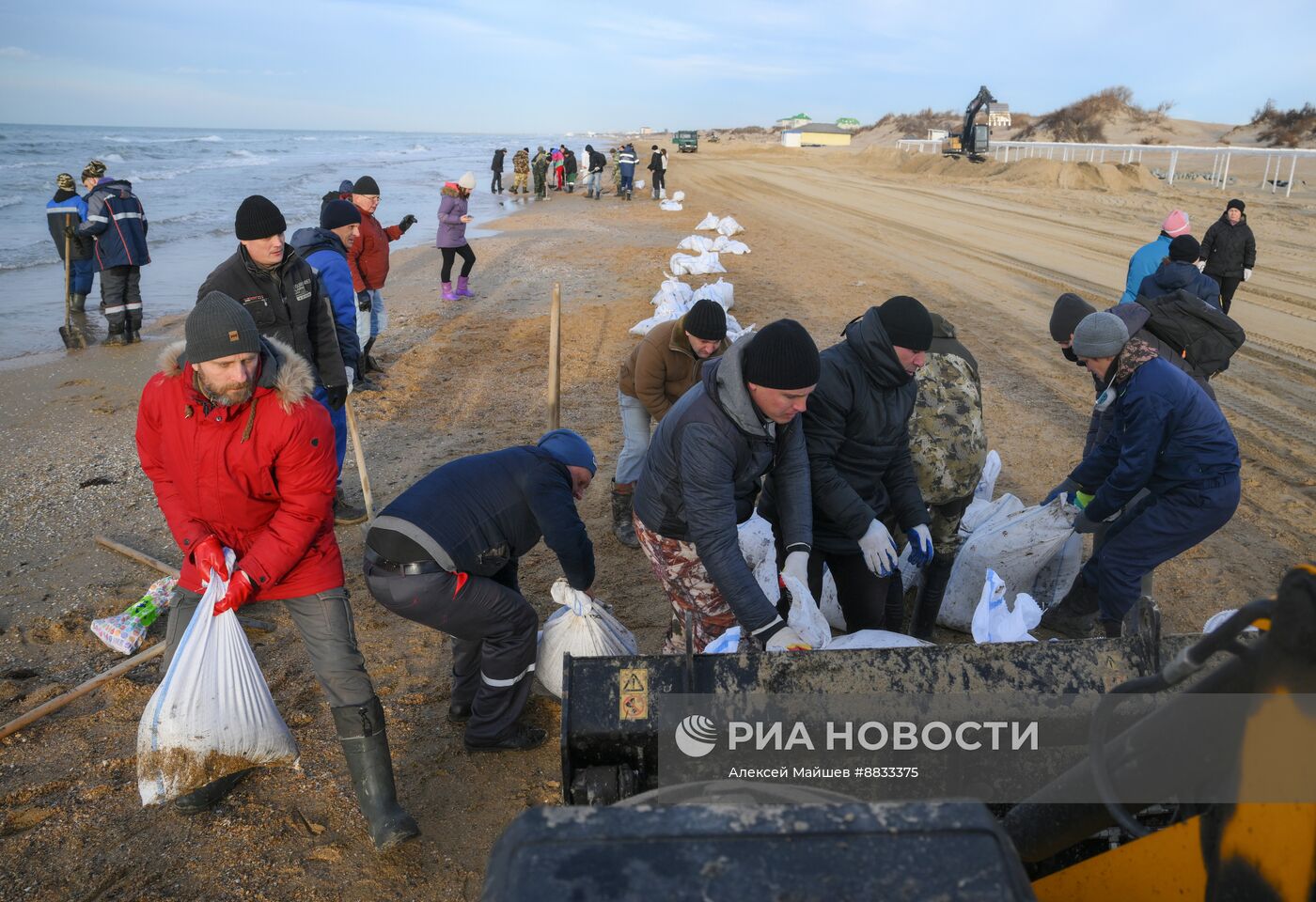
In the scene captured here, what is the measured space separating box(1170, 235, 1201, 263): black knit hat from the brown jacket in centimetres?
334

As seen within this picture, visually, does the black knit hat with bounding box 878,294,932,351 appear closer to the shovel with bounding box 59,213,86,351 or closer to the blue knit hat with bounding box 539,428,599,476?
the blue knit hat with bounding box 539,428,599,476

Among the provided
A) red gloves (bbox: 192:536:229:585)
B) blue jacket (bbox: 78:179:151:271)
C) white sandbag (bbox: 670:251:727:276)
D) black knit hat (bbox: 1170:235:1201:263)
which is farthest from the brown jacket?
white sandbag (bbox: 670:251:727:276)

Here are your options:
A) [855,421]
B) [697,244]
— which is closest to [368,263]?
[855,421]

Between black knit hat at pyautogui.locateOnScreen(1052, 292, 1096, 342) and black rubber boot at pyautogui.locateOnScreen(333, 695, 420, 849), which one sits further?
black knit hat at pyautogui.locateOnScreen(1052, 292, 1096, 342)

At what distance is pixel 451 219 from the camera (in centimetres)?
1102

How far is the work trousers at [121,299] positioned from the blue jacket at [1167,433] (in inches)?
394

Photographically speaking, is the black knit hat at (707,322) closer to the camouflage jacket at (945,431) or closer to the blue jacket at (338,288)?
the camouflage jacket at (945,431)

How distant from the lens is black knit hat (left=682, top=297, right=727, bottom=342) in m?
4.56

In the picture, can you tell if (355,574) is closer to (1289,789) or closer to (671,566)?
(671,566)

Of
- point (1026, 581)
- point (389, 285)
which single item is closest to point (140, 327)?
point (389, 285)

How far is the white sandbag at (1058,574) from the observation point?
169 inches

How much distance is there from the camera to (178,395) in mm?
2861

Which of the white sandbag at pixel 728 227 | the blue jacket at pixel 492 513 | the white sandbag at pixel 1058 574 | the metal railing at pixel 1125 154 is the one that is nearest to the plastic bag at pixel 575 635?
the blue jacket at pixel 492 513

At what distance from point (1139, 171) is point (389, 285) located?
2031 centimetres
